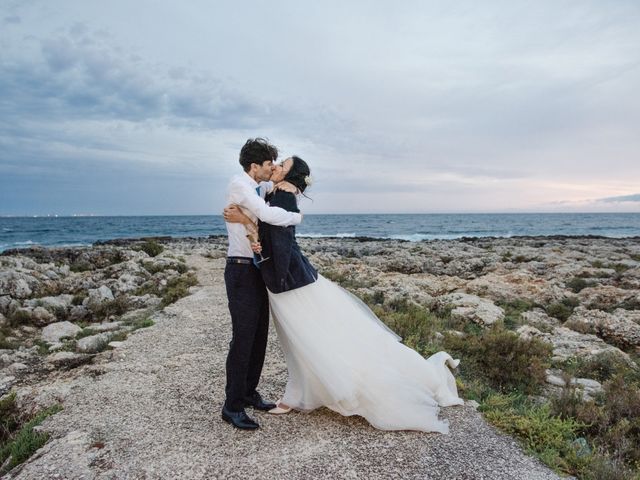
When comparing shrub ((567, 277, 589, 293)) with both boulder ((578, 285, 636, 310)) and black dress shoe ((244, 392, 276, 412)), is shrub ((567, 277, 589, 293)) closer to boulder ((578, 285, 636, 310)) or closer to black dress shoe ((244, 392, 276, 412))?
boulder ((578, 285, 636, 310))

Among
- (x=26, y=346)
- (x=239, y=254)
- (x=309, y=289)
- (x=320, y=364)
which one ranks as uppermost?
(x=239, y=254)

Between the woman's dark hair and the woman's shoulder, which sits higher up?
the woman's dark hair

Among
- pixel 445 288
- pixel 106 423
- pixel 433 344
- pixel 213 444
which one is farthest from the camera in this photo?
pixel 445 288

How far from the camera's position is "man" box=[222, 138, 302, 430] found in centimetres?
381

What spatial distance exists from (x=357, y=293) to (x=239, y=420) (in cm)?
737

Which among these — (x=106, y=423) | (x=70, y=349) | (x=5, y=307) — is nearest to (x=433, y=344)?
(x=106, y=423)

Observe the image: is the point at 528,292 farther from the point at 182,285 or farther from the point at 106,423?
the point at 106,423

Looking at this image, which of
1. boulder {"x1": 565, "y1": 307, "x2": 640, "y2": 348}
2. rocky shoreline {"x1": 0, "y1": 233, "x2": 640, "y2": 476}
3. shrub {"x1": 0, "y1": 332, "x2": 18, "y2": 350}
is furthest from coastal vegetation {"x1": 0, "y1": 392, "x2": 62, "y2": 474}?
boulder {"x1": 565, "y1": 307, "x2": 640, "y2": 348}

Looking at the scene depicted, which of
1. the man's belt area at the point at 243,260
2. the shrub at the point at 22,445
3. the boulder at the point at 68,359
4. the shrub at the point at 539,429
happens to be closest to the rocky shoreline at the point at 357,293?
the boulder at the point at 68,359

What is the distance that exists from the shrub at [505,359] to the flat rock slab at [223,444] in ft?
6.40

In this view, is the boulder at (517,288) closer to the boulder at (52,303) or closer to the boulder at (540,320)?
the boulder at (540,320)

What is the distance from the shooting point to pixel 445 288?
44.5 feet

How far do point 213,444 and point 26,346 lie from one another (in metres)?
5.77

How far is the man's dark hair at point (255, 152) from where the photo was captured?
13.1 ft
